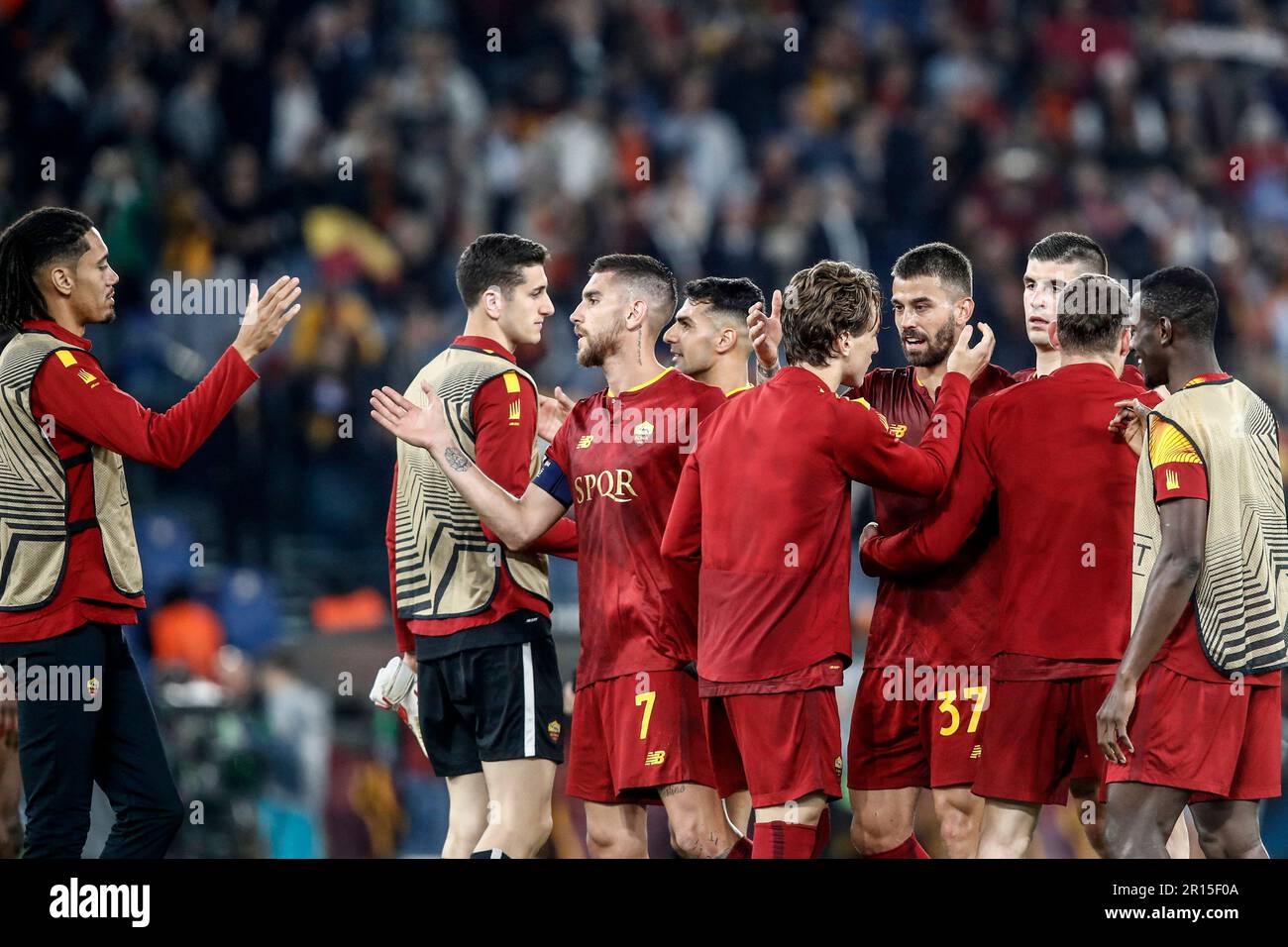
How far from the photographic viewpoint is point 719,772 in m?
5.14

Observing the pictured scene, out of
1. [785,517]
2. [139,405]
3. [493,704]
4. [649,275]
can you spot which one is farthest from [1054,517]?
[139,405]

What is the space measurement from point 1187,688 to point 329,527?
18.7 ft

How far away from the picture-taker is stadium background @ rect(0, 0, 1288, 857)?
8.62 metres

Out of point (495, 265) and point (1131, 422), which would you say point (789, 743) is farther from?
point (495, 265)

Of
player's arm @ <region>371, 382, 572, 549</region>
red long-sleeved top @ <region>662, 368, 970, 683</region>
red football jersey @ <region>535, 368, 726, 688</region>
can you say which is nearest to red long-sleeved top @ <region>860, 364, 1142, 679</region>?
red long-sleeved top @ <region>662, 368, 970, 683</region>

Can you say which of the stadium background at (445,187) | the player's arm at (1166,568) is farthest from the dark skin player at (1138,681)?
the stadium background at (445,187)

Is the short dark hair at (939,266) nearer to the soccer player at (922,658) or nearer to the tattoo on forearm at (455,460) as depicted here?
the soccer player at (922,658)

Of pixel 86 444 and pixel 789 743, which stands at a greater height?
pixel 86 444

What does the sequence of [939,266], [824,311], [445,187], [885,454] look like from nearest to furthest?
[885,454], [824,311], [939,266], [445,187]

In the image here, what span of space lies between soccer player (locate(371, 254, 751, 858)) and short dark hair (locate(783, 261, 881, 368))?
49 cm

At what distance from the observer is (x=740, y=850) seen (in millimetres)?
5109

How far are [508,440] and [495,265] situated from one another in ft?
2.27

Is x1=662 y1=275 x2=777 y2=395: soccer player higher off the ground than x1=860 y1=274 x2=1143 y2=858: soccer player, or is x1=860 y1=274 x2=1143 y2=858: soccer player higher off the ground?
x1=662 y1=275 x2=777 y2=395: soccer player

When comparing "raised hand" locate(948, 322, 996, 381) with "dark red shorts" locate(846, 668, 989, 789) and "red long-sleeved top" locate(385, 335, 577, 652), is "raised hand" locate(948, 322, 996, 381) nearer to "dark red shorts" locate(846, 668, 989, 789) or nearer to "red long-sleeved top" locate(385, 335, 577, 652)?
"dark red shorts" locate(846, 668, 989, 789)
